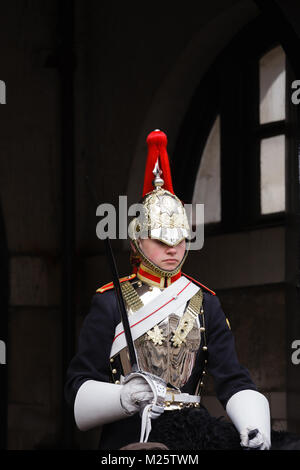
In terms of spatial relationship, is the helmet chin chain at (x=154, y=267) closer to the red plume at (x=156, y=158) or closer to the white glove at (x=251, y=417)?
the red plume at (x=156, y=158)

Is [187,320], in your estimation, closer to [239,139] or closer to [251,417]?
[251,417]

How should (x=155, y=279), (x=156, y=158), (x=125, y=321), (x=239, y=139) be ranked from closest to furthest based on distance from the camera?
(x=125, y=321) → (x=155, y=279) → (x=156, y=158) → (x=239, y=139)

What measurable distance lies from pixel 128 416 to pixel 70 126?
104 inches

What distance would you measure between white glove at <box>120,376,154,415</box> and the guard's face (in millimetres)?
471

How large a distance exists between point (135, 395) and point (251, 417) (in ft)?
1.27

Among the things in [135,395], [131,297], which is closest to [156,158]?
[131,297]

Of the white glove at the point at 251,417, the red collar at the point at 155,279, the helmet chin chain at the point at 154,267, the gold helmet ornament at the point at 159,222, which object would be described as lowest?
the white glove at the point at 251,417

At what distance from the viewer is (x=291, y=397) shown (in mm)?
4809

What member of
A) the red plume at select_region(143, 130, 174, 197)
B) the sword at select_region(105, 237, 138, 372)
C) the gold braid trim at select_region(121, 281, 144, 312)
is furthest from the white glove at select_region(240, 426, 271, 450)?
the red plume at select_region(143, 130, 174, 197)

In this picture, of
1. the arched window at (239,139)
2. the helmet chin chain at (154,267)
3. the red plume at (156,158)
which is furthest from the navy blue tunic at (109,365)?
the arched window at (239,139)

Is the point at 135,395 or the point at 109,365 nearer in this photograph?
the point at 135,395

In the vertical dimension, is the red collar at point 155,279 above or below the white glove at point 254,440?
above

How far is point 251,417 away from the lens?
138 inches

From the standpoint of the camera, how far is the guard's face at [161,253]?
12.3 ft
